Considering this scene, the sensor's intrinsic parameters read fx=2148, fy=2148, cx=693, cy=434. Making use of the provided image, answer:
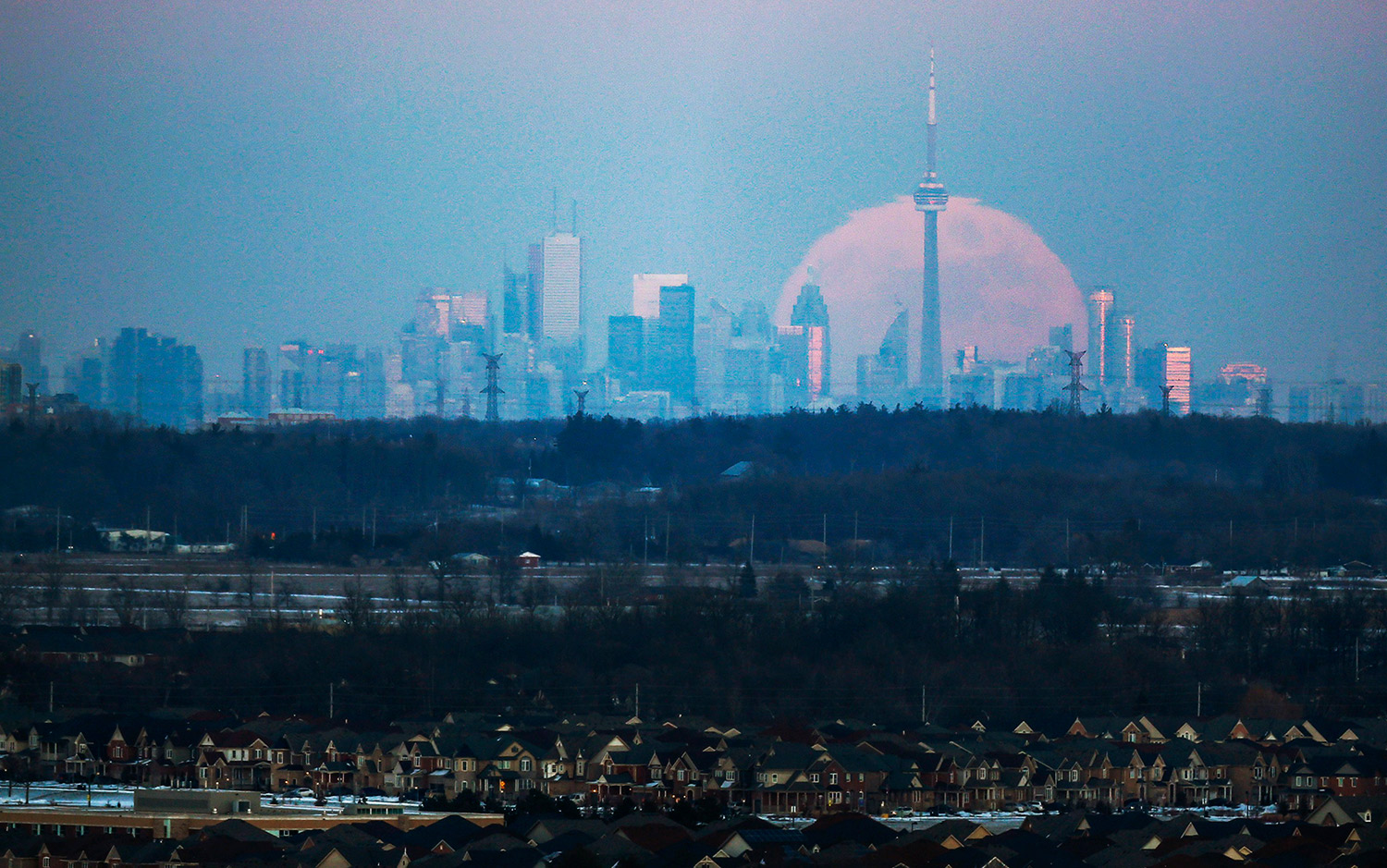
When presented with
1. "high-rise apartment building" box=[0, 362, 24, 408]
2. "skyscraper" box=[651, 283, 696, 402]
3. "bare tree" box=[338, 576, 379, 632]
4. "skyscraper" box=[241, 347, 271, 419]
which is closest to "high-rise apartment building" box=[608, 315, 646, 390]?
Answer: "skyscraper" box=[651, 283, 696, 402]

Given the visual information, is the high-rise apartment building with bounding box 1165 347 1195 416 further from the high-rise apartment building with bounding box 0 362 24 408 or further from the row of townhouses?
the row of townhouses

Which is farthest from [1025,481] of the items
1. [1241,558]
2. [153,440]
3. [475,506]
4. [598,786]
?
[598,786]

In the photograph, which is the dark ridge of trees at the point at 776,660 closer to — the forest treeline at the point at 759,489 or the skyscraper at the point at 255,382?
the forest treeline at the point at 759,489

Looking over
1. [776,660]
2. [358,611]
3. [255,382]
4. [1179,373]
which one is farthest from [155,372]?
[776,660]

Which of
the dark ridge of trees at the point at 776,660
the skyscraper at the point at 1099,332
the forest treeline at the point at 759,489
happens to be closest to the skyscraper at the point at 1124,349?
the skyscraper at the point at 1099,332

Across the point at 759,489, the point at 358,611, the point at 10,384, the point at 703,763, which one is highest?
the point at 10,384

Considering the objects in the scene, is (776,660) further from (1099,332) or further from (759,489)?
(1099,332)

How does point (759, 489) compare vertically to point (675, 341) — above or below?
below
